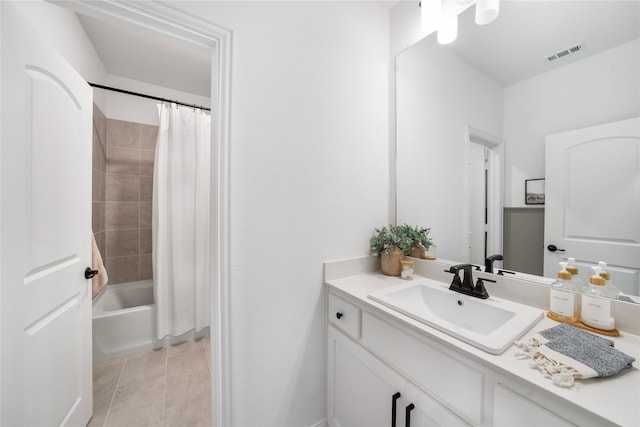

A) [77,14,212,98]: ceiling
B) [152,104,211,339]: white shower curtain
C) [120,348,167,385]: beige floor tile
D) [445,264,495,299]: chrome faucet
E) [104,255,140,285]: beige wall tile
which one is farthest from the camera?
[104,255,140,285]: beige wall tile

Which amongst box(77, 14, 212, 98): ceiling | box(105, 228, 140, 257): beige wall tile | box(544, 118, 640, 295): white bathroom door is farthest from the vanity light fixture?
box(105, 228, 140, 257): beige wall tile

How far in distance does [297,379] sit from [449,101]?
1.64 meters

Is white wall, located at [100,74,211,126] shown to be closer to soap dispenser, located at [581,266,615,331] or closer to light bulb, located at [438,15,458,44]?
light bulb, located at [438,15,458,44]

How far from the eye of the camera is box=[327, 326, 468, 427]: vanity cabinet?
0.79m

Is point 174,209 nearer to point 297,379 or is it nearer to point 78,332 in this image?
point 78,332

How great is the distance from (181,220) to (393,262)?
1.93 m

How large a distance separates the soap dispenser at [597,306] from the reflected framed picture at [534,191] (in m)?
0.29

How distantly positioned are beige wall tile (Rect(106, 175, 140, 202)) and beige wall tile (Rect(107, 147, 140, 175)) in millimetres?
51

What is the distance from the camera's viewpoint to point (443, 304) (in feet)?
3.61

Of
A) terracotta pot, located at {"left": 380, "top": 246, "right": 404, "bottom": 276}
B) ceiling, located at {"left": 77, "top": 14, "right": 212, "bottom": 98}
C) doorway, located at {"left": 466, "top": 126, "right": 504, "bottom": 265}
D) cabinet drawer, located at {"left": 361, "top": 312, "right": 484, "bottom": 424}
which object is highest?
ceiling, located at {"left": 77, "top": 14, "right": 212, "bottom": 98}

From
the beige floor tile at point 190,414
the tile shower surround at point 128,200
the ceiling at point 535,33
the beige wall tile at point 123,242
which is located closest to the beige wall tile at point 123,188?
the tile shower surround at point 128,200

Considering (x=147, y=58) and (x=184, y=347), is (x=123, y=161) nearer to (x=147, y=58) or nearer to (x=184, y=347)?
(x=147, y=58)

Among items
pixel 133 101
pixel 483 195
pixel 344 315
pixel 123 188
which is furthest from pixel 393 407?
pixel 133 101

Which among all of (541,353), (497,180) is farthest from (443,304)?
(497,180)
